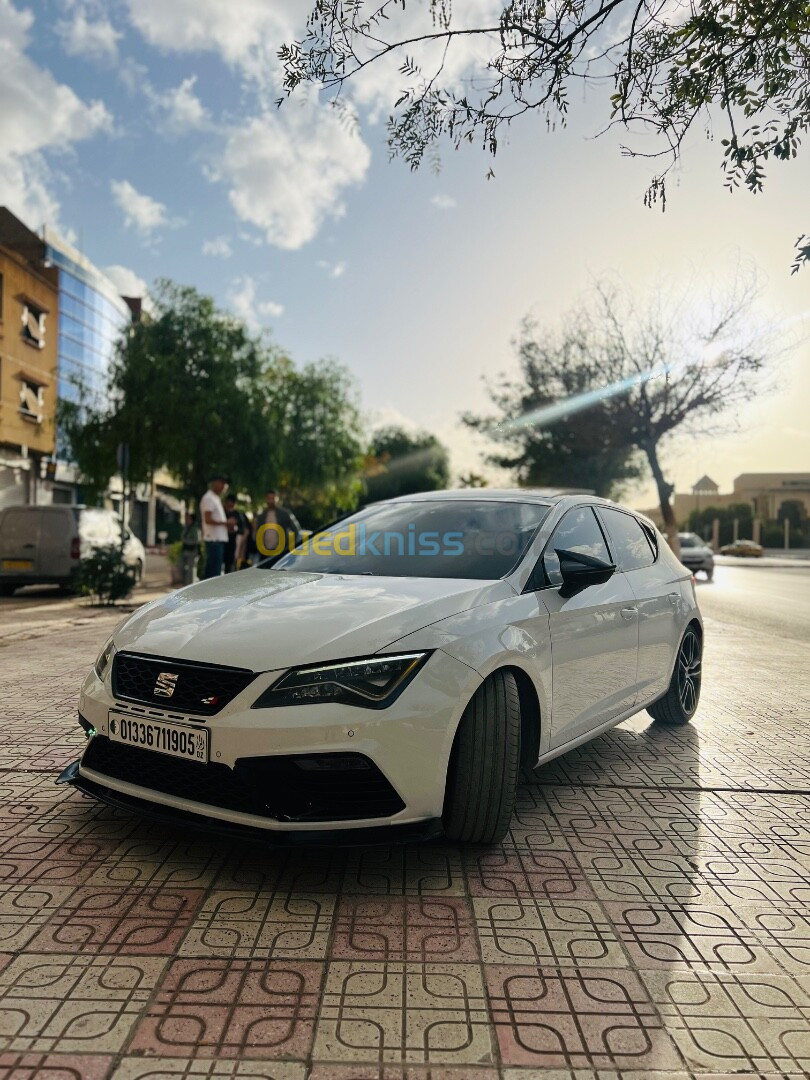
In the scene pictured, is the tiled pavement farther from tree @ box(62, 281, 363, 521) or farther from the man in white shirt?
tree @ box(62, 281, 363, 521)

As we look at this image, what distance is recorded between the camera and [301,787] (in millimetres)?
2957

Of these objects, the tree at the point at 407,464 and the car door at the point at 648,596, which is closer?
the car door at the point at 648,596

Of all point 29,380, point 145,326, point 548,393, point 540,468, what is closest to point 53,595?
point 145,326

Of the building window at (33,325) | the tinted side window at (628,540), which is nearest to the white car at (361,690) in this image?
the tinted side window at (628,540)

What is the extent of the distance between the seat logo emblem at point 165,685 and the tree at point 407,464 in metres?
65.9

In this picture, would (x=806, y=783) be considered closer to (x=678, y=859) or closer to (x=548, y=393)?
(x=678, y=859)

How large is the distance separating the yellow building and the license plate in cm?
2587

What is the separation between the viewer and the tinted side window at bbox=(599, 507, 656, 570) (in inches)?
199

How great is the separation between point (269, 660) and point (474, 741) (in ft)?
2.62

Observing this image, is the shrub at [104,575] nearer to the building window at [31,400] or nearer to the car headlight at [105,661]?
the car headlight at [105,661]

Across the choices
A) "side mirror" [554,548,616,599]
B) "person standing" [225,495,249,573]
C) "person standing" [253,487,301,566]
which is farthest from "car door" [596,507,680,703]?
"person standing" [225,495,249,573]

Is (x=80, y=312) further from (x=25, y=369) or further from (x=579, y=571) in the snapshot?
→ (x=579, y=571)

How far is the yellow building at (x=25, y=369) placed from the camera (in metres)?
28.2

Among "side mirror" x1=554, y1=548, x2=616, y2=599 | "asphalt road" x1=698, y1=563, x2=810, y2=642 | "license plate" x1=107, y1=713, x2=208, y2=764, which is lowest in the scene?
"asphalt road" x1=698, y1=563, x2=810, y2=642
